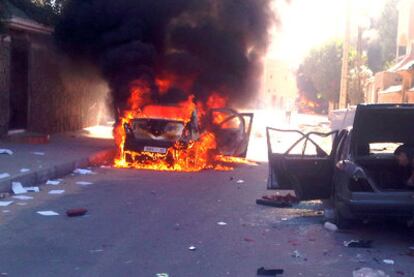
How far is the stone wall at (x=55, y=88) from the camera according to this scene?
73.0 feet

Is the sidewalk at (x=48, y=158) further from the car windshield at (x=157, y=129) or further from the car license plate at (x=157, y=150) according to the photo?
the car license plate at (x=157, y=150)

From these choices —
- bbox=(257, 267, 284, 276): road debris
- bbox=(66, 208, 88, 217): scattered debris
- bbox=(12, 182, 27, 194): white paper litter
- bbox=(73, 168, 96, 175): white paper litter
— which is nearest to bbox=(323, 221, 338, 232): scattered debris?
bbox=(257, 267, 284, 276): road debris

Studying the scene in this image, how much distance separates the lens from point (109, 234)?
7.70m

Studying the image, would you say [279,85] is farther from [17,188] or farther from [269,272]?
[269,272]

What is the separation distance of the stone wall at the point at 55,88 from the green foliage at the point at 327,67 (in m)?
33.9

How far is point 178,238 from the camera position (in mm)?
7562

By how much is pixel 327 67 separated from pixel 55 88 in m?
Answer: 38.1

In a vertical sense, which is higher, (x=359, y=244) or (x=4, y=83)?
(x=4, y=83)

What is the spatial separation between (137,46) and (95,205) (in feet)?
34.4

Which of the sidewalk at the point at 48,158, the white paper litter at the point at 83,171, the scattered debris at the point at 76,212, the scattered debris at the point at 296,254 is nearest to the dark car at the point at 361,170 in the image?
the scattered debris at the point at 296,254

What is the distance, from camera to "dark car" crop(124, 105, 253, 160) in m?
14.9

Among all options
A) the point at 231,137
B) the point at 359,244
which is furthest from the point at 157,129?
the point at 359,244

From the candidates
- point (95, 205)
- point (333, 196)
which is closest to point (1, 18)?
point (95, 205)

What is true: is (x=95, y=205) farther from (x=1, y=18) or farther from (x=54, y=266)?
(x=1, y=18)
